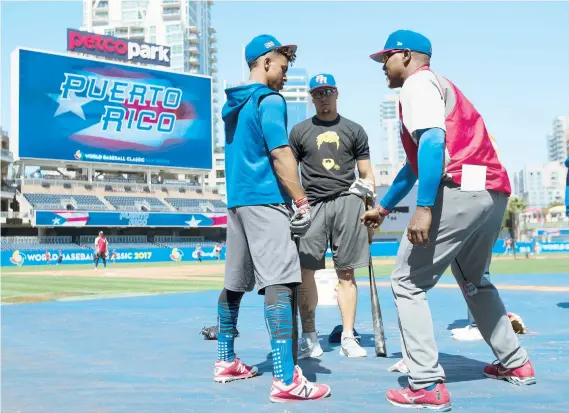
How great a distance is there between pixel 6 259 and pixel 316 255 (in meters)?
38.6

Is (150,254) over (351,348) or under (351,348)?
under

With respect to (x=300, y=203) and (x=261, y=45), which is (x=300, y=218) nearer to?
(x=300, y=203)

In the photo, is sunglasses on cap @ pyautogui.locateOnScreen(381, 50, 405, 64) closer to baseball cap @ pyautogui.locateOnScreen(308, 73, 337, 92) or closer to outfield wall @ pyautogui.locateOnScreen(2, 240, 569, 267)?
baseball cap @ pyautogui.locateOnScreen(308, 73, 337, 92)

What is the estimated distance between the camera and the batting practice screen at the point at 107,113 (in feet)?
169

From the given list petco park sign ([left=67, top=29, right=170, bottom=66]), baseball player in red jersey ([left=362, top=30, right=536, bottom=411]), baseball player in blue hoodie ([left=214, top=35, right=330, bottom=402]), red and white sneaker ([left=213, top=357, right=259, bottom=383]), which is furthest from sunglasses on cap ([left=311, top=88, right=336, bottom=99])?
petco park sign ([left=67, top=29, right=170, bottom=66])

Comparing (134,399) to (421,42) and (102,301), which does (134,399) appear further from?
(102,301)

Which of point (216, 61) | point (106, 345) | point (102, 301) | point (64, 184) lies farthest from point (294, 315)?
point (216, 61)

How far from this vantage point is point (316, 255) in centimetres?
509

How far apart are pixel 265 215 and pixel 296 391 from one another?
41.7 inches

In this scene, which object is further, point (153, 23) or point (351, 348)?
point (153, 23)

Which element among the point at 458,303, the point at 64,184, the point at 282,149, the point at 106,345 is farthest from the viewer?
the point at 64,184

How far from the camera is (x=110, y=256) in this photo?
42.9 m

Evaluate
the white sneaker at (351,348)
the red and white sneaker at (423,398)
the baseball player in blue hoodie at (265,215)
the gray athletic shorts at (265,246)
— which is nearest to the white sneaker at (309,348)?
the white sneaker at (351,348)

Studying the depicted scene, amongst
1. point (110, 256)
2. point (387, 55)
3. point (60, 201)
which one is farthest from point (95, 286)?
point (60, 201)
